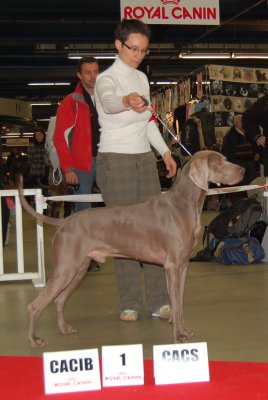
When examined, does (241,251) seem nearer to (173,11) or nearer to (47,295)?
(47,295)

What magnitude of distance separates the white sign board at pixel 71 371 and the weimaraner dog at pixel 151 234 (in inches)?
28.4

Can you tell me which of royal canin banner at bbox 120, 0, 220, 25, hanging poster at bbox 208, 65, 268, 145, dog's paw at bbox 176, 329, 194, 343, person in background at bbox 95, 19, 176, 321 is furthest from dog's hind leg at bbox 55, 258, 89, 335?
hanging poster at bbox 208, 65, 268, 145

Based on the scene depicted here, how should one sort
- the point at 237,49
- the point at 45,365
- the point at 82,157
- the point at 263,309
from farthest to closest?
1. the point at 237,49
2. the point at 82,157
3. the point at 263,309
4. the point at 45,365

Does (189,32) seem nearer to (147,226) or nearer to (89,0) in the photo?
(89,0)

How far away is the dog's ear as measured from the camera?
304 cm

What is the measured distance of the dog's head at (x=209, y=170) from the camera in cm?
304

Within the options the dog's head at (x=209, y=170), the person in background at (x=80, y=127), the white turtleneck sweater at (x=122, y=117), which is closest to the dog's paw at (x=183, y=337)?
the dog's head at (x=209, y=170)

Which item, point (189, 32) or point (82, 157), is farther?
point (189, 32)

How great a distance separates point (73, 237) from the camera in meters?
3.05

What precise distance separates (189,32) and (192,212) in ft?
49.2

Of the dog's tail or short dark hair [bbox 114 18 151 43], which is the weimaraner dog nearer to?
the dog's tail

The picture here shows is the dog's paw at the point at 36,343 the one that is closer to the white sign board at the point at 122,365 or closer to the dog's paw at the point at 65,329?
the dog's paw at the point at 65,329

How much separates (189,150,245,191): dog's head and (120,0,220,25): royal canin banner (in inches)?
163

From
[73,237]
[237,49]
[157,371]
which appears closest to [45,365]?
[157,371]
